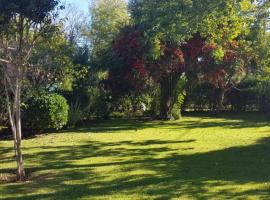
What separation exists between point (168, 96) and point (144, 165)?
40.6 feet

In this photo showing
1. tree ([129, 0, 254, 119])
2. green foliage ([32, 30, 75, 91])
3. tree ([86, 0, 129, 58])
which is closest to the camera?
tree ([129, 0, 254, 119])

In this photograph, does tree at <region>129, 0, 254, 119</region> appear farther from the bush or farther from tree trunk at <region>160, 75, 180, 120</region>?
tree trunk at <region>160, 75, 180, 120</region>

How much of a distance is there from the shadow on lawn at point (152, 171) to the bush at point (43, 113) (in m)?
3.35

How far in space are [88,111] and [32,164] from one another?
34.6 ft

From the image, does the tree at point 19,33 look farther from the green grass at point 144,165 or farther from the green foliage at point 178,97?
the green foliage at point 178,97

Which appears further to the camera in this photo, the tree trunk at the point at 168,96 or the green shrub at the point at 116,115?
the green shrub at the point at 116,115

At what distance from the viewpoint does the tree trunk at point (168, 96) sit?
2172 cm

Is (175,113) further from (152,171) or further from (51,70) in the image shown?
(152,171)

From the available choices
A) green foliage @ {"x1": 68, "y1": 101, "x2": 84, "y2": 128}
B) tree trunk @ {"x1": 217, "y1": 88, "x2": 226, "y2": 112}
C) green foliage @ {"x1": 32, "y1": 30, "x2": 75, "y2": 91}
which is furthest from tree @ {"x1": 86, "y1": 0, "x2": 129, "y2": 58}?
green foliage @ {"x1": 32, "y1": 30, "x2": 75, "y2": 91}

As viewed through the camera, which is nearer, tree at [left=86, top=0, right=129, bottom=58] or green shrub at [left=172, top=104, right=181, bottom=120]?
green shrub at [left=172, top=104, right=181, bottom=120]

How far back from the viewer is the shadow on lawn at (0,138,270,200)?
23.4 feet

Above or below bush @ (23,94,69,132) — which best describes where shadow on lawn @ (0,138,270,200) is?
below

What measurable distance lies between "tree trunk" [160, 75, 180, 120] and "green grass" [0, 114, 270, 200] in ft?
18.2

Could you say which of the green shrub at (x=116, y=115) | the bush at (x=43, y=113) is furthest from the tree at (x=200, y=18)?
the green shrub at (x=116, y=115)
